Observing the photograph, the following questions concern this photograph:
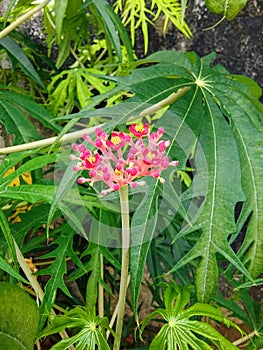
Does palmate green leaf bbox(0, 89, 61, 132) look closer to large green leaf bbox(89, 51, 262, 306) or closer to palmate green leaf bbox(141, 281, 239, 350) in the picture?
large green leaf bbox(89, 51, 262, 306)

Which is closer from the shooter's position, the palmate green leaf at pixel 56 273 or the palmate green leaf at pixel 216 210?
the palmate green leaf at pixel 216 210

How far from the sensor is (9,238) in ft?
2.21

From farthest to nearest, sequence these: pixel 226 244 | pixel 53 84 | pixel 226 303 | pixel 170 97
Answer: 1. pixel 53 84
2. pixel 226 303
3. pixel 170 97
4. pixel 226 244

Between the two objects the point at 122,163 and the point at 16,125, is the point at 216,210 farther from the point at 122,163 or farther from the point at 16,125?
the point at 16,125

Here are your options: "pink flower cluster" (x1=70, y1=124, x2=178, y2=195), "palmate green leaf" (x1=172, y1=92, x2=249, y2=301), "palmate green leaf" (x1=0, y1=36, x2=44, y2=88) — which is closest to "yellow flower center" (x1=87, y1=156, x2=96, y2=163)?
"pink flower cluster" (x1=70, y1=124, x2=178, y2=195)

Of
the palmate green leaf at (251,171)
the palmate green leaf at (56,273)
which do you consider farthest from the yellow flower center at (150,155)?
the palmate green leaf at (56,273)

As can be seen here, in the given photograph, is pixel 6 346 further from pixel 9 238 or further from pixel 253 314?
pixel 253 314

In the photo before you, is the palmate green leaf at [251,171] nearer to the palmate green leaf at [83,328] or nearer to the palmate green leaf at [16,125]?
the palmate green leaf at [83,328]

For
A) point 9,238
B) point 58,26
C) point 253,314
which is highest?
point 58,26

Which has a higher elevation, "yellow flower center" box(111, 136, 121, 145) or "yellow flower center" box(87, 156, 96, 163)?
"yellow flower center" box(111, 136, 121, 145)

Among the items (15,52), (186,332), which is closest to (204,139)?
(186,332)

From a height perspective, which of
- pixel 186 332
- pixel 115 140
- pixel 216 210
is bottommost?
pixel 186 332

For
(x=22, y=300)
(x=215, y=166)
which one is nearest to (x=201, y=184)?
(x=215, y=166)

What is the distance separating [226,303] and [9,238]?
407 millimetres
